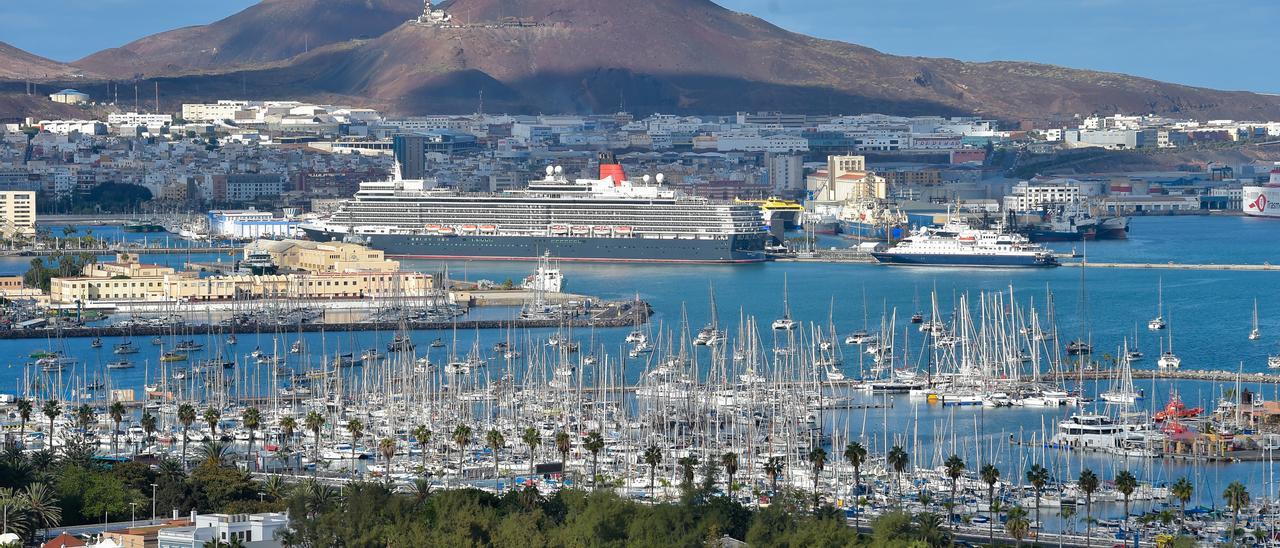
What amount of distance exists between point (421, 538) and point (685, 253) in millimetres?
29811

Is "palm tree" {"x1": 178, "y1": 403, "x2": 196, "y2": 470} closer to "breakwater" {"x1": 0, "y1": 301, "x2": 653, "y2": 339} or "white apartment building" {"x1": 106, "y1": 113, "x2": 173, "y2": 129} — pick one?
"breakwater" {"x1": 0, "y1": 301, "x2": 653, "y2": 339}

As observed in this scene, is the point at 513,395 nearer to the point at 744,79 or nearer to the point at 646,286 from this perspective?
the point at 646,286

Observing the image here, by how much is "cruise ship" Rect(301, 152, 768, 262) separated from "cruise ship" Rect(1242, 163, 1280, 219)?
780 inches

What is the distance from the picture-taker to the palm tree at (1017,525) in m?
16.0

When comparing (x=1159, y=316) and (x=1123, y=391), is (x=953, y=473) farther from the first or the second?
(x=1159, y=316)

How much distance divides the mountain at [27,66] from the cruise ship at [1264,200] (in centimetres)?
5123

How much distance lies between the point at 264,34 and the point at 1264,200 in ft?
217

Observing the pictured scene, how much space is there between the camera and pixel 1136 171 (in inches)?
3017

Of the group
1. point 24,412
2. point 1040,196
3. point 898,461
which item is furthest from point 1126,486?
point 1040,196

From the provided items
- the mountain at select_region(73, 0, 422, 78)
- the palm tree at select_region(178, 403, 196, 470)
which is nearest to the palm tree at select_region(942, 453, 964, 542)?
the palm tree at select_region(178, 403, 196, 470)

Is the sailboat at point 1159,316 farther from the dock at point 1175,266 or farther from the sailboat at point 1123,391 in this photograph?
the sailboat at point 1123,391

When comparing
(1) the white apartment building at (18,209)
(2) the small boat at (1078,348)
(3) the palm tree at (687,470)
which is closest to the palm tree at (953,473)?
(3) the palm tree at (687,470)

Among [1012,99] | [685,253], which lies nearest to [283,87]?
[1012,99]

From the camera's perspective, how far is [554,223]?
47.4 metres
